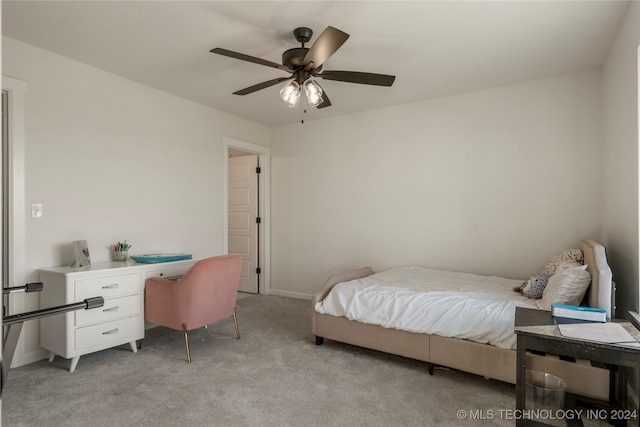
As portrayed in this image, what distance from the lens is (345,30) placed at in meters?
2.73

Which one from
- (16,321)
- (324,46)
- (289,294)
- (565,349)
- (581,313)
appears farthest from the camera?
(289,294)

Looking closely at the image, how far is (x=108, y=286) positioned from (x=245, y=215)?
267 centimetres

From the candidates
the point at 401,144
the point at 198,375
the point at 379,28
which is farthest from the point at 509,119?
the point at 198,375

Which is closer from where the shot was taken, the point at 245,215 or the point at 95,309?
the point at 95,309

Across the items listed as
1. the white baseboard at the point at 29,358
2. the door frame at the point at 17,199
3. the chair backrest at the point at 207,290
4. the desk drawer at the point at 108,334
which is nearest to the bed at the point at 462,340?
the chair backrest at the point at 207,290

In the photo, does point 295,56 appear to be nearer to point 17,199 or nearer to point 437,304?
point 437,304

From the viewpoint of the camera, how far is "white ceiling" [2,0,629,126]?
2457 mm

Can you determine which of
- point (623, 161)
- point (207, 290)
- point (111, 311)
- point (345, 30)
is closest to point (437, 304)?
point (623, 161)

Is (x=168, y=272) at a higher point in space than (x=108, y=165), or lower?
lower

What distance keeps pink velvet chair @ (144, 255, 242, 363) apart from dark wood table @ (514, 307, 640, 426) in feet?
7.30

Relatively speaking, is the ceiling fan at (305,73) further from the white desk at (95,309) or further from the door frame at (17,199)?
the white desk at (95,309)

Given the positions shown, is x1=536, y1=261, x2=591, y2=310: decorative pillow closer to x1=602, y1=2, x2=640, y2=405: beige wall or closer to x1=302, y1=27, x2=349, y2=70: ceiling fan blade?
x1=602, y1=2, x2=640, y2=405: beige wall

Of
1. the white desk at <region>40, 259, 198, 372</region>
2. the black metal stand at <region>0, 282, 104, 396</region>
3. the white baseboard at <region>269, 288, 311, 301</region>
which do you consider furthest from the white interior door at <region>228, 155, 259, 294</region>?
the black metal stand at <region>0, 282, 104, 396</region>

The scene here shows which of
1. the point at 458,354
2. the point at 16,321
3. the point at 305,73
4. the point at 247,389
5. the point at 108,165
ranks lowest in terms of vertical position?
the point at 247,389
